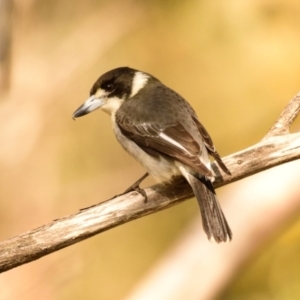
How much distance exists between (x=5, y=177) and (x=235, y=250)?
1.54 meters

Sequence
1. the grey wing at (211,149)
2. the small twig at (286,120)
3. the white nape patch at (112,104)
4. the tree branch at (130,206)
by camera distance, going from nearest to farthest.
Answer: the tree branch at (130,206) < the grey wing at (211,149) < the small twig at (286,120) < the white nape patch at (112,104)

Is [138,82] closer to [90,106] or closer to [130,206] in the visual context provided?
[90,106]

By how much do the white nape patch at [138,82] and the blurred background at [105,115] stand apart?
0.93 m

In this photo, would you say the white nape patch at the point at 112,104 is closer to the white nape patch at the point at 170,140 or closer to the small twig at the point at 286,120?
the white nape patch at the point at 170,140

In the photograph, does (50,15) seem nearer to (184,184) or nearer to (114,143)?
(114,143)

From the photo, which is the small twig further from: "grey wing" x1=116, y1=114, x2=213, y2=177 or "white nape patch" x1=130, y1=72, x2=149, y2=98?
"white nape patch" x1=130, y1=72, x2=149, y2=98

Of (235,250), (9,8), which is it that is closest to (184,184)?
(235,250)

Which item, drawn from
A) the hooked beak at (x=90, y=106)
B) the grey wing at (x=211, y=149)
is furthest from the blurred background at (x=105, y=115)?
the grey wing at (x=211, y=149)

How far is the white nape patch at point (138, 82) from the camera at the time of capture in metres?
2.01

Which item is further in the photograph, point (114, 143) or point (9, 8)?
point (114, 143)

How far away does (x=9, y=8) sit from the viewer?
8.19 feet

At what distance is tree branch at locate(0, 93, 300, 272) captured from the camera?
1468 millimetres

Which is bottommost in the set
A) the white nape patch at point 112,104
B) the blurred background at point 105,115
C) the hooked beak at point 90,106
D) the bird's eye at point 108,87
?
the blurred background at point 105,115

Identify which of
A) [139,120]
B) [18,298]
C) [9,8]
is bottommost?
[18,298]
